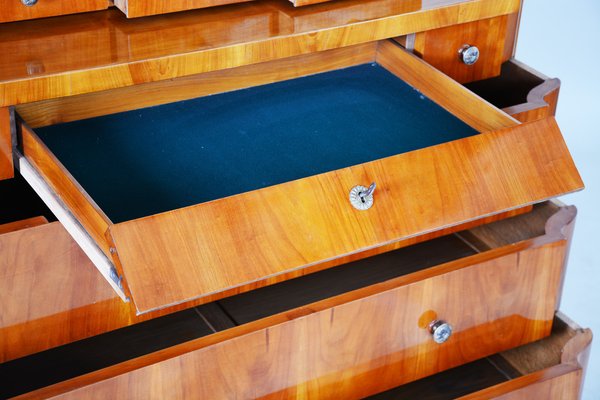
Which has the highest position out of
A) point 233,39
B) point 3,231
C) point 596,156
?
point 233,39

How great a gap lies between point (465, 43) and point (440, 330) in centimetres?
43

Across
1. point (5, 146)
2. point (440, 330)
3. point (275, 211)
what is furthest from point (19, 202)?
point (440, 330)

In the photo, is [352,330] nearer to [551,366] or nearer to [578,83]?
[551,366]

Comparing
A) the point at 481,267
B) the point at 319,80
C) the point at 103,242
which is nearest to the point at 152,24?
the point at 319,80

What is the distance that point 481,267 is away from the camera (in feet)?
3.89

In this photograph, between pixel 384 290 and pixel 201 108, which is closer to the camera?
pixel 384 290

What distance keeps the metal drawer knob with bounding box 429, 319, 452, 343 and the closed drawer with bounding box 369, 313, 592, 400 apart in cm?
8

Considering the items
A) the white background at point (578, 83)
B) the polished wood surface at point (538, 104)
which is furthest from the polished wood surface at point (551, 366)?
the white background at point (578, 83)

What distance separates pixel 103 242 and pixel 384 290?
32cm

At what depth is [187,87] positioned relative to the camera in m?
1.29

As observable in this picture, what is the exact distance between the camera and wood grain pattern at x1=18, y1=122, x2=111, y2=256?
39.1 inches

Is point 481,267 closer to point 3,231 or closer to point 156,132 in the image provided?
point 156,132

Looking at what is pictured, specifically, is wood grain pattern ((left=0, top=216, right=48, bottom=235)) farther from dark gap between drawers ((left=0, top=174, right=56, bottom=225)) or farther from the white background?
the white background

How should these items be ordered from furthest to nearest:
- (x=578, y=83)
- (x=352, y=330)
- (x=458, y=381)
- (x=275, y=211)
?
(x=578, y=83) < (x=458, y=381) < (x=352, y=330) < (x=275, y=211)
